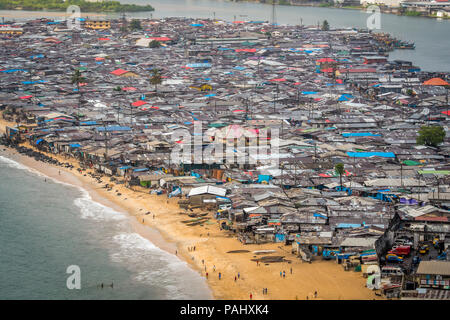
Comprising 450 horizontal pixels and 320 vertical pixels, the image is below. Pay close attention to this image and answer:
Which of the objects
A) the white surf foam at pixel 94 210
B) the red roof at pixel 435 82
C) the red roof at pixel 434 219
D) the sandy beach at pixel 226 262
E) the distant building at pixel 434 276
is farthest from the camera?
the red roof at pixel 435 82

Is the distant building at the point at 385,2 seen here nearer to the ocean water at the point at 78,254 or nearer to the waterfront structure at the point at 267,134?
the waterfront structure at the point at 267,134

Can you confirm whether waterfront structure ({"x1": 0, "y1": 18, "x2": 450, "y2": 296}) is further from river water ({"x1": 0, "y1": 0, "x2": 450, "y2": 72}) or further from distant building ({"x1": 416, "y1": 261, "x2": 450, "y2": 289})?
river water ({"x1": 0, "y1": 0, "x2": 450, "y2": 72})

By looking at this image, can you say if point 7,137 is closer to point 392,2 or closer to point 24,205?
point 24,205

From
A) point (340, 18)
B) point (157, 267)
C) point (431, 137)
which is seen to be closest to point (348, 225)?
point (157, 267)

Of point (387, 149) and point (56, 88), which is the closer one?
point (387, 149)

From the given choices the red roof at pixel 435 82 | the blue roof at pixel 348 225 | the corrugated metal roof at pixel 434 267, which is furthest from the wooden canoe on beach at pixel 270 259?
the red roof at pixel 435 82
